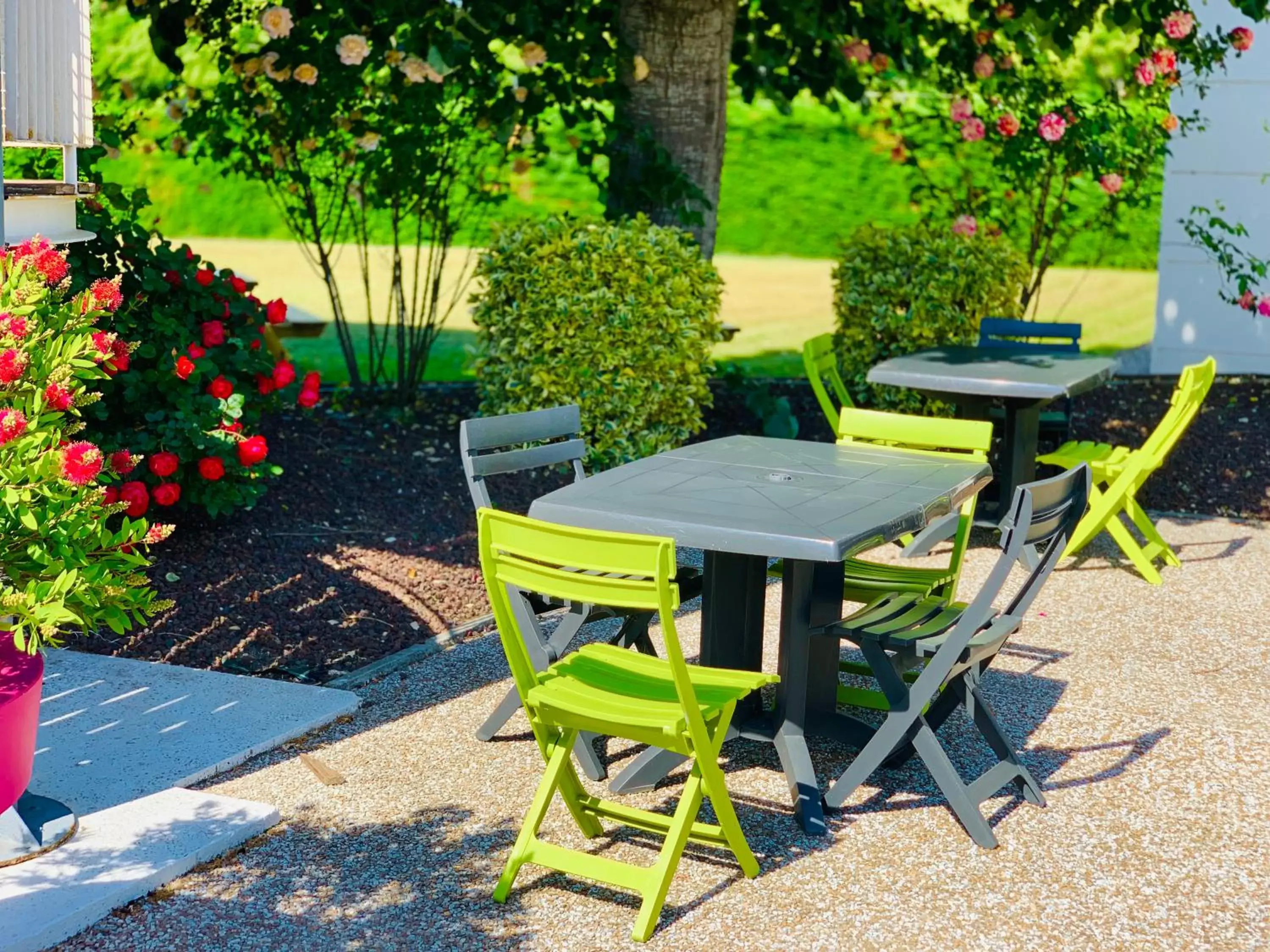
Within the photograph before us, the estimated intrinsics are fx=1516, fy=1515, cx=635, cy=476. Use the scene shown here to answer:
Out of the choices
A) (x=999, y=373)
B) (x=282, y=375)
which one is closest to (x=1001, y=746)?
(x=999, y=373)

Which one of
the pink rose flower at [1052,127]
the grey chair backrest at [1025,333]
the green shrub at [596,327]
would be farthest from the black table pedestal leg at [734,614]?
the pink rose flower at [1052,127]

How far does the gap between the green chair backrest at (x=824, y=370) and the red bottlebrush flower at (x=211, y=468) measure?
2894mm

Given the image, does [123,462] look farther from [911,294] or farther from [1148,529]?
[911,294]

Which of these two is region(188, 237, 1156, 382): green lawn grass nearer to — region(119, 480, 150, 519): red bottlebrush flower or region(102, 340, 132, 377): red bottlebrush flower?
region(119, 480, 150, 519): red bottlebrush flower

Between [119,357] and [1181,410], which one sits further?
[1181,410]

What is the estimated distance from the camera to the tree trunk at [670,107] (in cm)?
858

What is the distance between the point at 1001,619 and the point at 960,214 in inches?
248

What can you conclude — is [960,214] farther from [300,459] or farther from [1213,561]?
[300,459]

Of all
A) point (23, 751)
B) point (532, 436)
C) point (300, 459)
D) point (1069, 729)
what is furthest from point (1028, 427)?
point (23, 751)

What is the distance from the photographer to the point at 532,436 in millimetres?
5246

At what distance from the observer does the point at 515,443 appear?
515 cm

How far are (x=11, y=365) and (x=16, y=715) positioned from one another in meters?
0.87

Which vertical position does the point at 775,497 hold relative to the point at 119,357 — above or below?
below

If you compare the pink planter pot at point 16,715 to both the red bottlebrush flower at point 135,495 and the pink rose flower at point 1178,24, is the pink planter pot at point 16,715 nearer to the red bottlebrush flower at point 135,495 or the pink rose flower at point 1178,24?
the red bottlebrush flower at point 135,495
